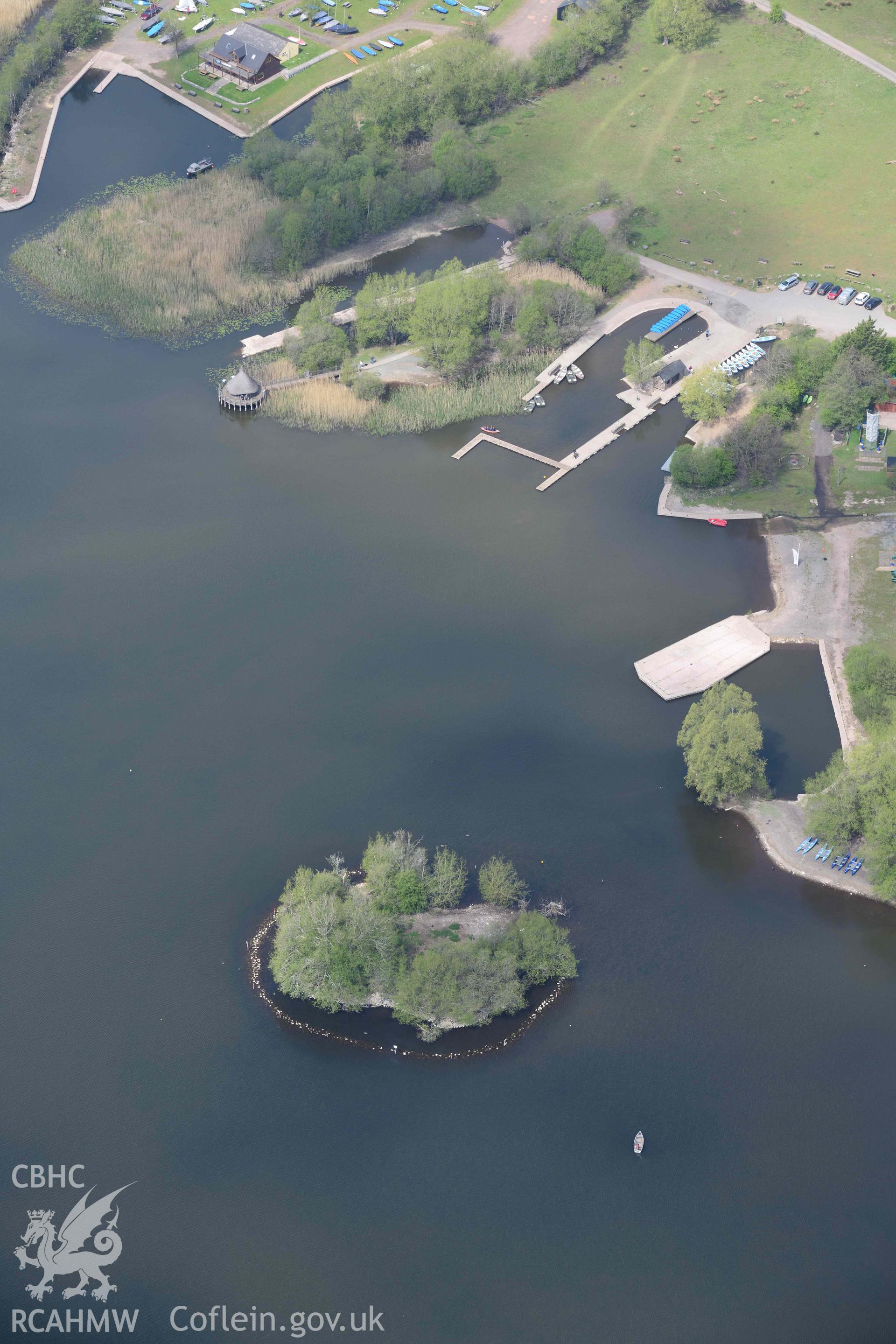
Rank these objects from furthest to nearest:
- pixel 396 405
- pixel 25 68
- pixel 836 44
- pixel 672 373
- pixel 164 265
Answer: pixel 836 44, pixel 25 68, pixel 164 265, pixel 672 373, pixel 396 405

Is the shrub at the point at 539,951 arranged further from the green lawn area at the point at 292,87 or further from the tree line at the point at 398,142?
the green lawn area at the point at 292,87

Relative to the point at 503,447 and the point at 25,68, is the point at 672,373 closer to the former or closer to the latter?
the point at 503,447

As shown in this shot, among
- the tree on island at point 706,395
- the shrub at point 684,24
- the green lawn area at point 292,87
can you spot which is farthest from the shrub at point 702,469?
the shrub at point 684,24

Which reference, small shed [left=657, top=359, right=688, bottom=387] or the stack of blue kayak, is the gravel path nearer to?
the stack of blue kayak

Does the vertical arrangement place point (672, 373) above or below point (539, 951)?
above

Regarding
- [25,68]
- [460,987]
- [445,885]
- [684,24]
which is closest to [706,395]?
[445,885]

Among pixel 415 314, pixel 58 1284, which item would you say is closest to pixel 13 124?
pixel 415 314

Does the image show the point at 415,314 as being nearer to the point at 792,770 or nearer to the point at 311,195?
the point at 311,195
